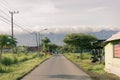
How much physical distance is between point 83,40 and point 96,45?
2152cm

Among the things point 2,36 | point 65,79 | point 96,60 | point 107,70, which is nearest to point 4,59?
point 96,60

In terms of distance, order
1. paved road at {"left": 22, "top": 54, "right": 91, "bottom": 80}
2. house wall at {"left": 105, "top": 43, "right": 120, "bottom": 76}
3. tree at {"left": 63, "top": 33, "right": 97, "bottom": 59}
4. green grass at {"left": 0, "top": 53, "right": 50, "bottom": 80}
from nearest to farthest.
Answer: paved road at {"left": 22, "top": 54, "right": 91, "bottom": 80} < green grass at {"left": 0, "top": 53, "right": 50, "bottom": 80} < house wall at {"left": 105, "top": 43, "right": 120, "bottom": 76} < tree at {"left": 63, "top": 33, "right": 97, "bottom": 59}

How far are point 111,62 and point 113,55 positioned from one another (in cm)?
88

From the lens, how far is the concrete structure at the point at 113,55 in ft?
78.6

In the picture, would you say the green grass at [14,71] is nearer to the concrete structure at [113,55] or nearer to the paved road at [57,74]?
the paved road at [57,74]

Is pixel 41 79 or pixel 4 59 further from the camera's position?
pixel 4 59

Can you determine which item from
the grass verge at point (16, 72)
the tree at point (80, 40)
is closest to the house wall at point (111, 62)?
the grass verge at point (16, 72)

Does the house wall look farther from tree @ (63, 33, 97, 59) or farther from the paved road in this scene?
tree @ (63, 33, 97, 59)

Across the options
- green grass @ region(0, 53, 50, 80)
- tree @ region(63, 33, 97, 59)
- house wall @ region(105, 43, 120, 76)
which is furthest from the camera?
tree @ region(63, 33, 97, 59)

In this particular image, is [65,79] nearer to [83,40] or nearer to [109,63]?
[109,63]

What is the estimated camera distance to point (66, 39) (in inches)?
2948

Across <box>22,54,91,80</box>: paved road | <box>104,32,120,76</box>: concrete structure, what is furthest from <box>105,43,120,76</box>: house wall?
<box>22,54,91,80</box>: paved road

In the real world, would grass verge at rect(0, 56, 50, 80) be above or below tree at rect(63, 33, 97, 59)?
below

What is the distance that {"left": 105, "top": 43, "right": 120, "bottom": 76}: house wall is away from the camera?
2396 cm
